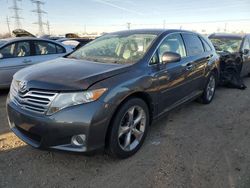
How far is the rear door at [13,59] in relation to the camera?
5.83m

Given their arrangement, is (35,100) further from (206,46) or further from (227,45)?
(227,45)

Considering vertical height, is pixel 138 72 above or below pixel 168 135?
above

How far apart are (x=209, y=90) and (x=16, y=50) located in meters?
4.78

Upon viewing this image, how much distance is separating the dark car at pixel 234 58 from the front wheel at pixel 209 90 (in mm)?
1624

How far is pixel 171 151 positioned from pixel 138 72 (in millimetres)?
1198

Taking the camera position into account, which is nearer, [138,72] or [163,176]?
[163,176]

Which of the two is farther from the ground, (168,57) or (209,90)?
(168,57)

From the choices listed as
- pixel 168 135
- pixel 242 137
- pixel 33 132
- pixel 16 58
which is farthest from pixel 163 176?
pixel 16 58

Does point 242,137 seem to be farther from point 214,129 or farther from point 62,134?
point 62,134

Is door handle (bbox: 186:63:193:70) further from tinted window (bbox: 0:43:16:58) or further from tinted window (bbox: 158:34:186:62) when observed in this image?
tinted window (bbox: 0:43:16:58)

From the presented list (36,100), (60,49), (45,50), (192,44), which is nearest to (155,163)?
(36,100)

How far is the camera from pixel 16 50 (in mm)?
6137

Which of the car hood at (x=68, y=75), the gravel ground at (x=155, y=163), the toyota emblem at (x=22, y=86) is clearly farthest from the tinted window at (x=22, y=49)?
the toyota emblem at (x=22, y=86)

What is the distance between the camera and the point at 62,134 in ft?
8.70
